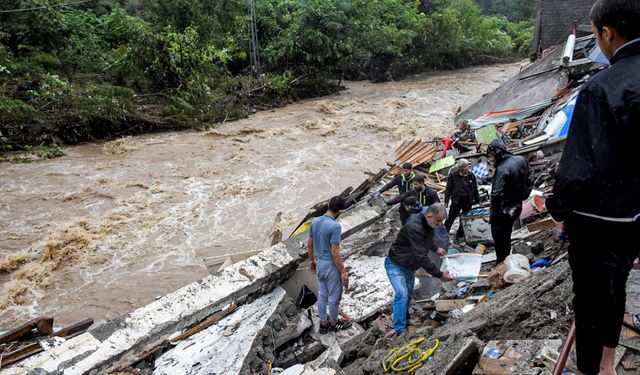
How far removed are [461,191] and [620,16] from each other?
A: 539 cm

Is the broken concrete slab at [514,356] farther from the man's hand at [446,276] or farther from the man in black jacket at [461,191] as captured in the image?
the man in black jacket at [461,191]

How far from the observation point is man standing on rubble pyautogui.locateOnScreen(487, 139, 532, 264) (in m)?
5.41

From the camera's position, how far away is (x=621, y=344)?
2551mm

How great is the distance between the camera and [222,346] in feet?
15.7

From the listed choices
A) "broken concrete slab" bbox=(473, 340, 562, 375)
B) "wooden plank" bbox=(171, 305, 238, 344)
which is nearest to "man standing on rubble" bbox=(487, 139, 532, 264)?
"broken concrete slab" bbox=(473, 340, 562, 375)

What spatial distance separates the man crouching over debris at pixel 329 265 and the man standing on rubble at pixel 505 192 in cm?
179

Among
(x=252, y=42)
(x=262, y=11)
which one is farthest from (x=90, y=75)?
(x=262, y=11)

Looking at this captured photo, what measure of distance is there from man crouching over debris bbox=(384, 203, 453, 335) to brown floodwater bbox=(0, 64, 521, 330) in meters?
4.93

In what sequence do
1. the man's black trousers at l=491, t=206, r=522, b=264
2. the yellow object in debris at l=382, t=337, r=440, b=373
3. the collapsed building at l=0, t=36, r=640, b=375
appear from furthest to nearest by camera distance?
the man's black trousers at l=491, t=206, r=522, b=264
the yellow object in debris at l=382, t=337, r=440, b=373
the collapsed building at l=0, t=36, r=640, b=375

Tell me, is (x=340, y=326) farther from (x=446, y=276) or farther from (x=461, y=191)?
(x=461, y=191)

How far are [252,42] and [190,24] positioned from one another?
3.01 metres

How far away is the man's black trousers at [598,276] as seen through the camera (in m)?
2.01

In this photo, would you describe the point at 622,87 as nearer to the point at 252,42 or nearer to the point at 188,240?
the point at 188,240

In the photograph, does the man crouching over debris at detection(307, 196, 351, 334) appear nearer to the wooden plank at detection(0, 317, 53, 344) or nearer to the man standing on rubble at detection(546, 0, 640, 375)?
the wooden plank at detection(0, 317, 53, 344)
